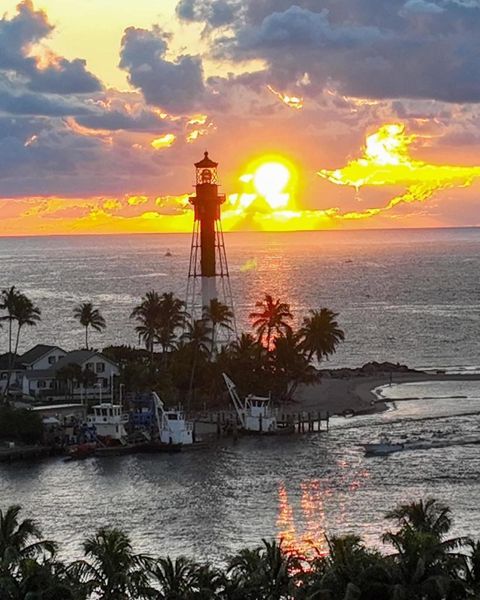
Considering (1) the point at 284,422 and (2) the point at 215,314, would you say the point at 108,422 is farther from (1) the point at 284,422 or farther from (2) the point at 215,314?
(2) the point at 215,314

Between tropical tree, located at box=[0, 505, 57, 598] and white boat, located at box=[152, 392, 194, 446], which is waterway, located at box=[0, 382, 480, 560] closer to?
white boat, located at box=[152, 392, 194, 446]

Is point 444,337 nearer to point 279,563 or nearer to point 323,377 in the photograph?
point 323,377

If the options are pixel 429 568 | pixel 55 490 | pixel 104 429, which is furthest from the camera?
pixel 104 429

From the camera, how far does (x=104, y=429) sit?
85625 mm

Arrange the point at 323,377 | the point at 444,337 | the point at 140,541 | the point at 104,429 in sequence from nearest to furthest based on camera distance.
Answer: the point at 140,541, the point at 104,429, the point at 323,377, the point at 444,337

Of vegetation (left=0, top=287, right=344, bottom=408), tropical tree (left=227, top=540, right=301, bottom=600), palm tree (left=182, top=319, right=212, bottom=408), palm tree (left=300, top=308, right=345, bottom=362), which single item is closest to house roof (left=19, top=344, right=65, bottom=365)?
vegetation (left=0, top=287, right=344, bottom=408)

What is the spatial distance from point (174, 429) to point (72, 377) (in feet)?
58.5

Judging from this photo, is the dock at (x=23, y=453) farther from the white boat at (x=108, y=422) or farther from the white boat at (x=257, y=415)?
the white boat at (x=257, y=415)

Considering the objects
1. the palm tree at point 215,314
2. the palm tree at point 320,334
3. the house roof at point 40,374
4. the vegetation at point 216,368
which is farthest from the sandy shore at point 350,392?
the house roof at point 40,374

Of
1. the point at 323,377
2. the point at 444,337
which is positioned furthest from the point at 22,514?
the point at 444,337

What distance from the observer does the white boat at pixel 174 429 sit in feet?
278

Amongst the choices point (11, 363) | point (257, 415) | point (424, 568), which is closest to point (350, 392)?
point (257, 415)

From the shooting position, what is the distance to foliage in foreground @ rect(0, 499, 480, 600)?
33.0 meters

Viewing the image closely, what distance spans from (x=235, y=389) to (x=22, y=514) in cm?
3448
